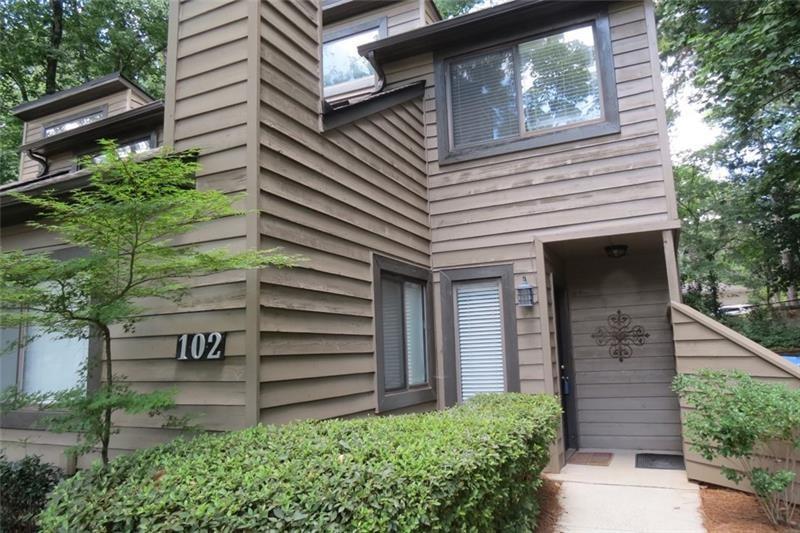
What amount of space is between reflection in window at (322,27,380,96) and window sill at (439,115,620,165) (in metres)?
2.11

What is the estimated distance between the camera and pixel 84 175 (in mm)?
3969

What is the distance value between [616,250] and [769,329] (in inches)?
244

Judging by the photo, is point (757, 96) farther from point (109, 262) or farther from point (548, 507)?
point (109, 262)

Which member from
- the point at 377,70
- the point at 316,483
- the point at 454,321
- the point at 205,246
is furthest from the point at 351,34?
the point at 316,483

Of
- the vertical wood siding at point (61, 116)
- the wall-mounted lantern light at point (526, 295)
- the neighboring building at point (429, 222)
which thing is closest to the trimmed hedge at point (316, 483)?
the neighboring building at point (429, 222)

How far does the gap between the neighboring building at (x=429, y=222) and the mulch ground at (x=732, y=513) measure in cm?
21

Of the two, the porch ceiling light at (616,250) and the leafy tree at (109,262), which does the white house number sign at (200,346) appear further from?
the porch ceiling light at (616,250)

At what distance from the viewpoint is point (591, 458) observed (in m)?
6.11

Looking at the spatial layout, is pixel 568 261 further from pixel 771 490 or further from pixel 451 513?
pixel 451 513

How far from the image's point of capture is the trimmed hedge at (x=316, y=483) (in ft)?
6.59

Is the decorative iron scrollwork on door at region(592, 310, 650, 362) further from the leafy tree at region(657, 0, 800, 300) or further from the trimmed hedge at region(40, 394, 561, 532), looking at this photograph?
the leafy tree at region(657, 0, 800, 300)

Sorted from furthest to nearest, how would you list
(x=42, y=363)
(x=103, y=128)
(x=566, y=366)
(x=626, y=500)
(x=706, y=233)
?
(x=706, y=233) → (x=103, y=128) → (x=566, y=366) → (x=42, y=363) → (x=626, y=500)

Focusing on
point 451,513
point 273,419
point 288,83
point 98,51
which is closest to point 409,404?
point 273,419

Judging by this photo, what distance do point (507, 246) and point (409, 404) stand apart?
7.28 ft
